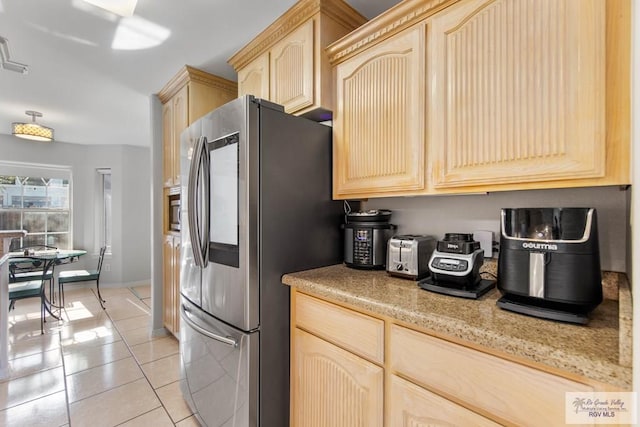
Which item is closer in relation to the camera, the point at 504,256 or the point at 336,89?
the point at 504,256

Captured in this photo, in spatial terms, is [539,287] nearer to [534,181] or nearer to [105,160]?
[534,181]

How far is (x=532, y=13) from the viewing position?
99 cm

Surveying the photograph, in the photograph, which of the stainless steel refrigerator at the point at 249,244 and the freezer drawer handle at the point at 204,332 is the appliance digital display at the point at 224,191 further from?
the freezer drawer handle at the point at 204,332

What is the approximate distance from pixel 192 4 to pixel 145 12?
12.4 inches

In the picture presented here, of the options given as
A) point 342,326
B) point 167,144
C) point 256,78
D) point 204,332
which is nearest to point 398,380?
point 342,326

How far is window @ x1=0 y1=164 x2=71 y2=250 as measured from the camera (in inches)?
169

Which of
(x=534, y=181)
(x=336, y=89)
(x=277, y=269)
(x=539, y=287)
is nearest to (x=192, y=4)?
(x=336, y=89)

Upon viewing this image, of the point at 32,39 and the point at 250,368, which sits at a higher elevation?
the point at 32,39

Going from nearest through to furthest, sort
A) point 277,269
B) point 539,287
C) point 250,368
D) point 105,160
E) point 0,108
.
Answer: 1. point 539,287
2. point 250,368
3. point 277,269
4. point 0,108
5. point 105,160

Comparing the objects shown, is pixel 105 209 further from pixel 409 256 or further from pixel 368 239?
pixel 409 256

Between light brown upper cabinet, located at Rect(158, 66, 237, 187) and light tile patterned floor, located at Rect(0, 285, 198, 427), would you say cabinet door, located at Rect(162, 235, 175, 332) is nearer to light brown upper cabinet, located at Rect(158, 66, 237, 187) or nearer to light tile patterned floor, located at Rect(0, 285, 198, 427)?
light tile patterned floor, located at Rect(0, 285, 198, 427)

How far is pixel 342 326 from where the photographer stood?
45.9 inches

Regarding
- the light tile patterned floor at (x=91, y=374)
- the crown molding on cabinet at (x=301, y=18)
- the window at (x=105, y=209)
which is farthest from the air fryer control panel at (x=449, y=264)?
the window at (x=105, y=209)

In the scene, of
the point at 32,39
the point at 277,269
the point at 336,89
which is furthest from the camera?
the point at 32,39
